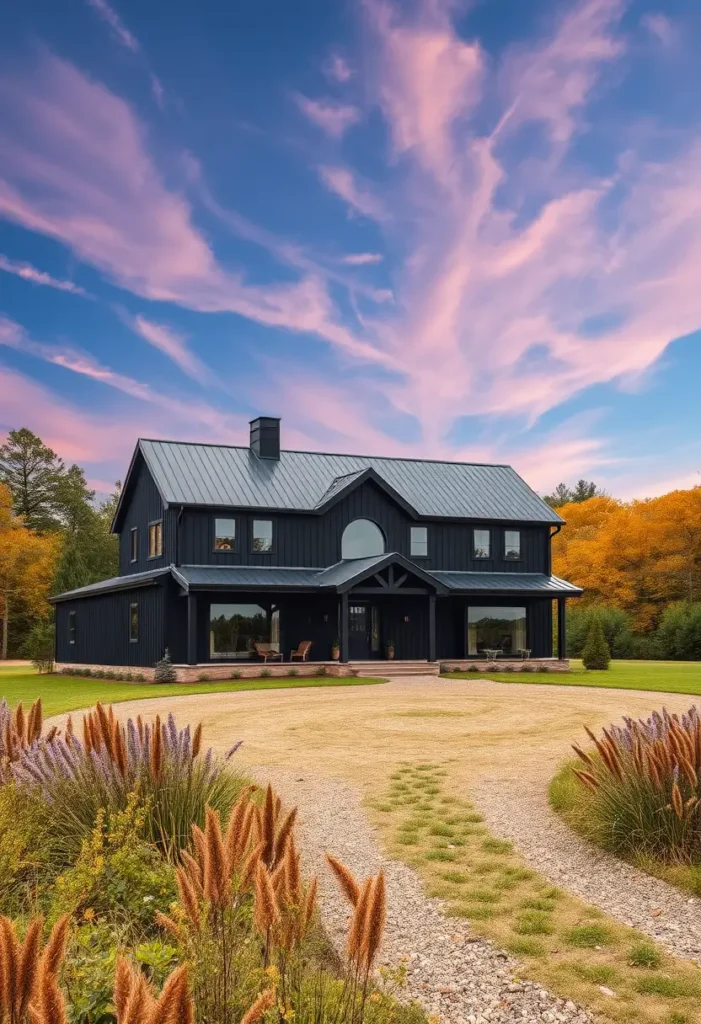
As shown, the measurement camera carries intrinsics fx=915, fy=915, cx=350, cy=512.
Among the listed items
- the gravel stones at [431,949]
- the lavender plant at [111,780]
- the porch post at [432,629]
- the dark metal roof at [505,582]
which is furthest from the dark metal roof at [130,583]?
the lavender plant at [111,780]

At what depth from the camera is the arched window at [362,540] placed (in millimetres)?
33531

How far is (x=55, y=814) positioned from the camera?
6641mm

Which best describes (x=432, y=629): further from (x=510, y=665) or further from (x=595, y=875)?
(x=595, y=875)

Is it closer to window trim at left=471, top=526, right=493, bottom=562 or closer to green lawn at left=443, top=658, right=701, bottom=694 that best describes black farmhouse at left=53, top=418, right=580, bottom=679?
window trim at left=471, top=526, right=493, bottom=562

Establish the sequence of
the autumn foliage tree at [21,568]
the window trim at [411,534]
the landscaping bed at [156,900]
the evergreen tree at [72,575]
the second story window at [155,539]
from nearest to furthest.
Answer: the landscaping bed at [156,900] → the second story window at [155,539] → the window trim at [411,534] → the evergreen tree at [72,575] → the autumn foliage tree at [21,568]

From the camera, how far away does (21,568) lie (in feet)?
186

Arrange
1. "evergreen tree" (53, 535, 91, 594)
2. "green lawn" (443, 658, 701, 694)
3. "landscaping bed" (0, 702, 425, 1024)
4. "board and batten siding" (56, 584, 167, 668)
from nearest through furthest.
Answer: "landscaping bed" (0, 702, 425, 1024) → "green lawn" (443, 658, 701, 694) → "board and batten siding" (56, 584, 167, 668) → "evergreen tree" (53, 535, 91, 594)

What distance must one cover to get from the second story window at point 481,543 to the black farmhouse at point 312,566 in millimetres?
56

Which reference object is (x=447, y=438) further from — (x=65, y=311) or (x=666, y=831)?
(x=666, y=831)

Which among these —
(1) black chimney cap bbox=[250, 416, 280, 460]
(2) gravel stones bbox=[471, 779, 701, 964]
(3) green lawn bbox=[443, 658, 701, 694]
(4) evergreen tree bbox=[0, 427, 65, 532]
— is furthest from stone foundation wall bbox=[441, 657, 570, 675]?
(4) evergreen tree bbox=[0, 427, 65, 532]

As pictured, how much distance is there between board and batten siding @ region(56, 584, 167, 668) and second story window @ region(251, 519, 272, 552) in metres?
3.86

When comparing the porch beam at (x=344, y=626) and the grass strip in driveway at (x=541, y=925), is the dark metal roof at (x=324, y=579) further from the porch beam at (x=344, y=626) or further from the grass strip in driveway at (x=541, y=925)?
the grass strip in driveway at (x=541, y=925)

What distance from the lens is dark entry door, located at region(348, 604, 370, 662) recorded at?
32.9 meters

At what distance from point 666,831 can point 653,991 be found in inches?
97.3
